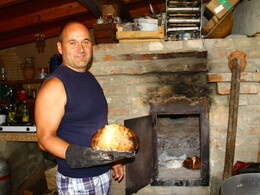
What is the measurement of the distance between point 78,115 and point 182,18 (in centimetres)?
171

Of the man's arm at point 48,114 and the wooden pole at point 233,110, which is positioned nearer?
the man's arm at point 48,114

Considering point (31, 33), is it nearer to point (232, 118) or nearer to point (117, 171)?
point (117, 171)

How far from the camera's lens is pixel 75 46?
61.2 inches

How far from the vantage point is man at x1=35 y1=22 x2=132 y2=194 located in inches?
52.4

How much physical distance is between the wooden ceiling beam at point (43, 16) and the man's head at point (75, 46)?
199 centimetres

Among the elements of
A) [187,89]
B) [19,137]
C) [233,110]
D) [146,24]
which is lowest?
[19,137]

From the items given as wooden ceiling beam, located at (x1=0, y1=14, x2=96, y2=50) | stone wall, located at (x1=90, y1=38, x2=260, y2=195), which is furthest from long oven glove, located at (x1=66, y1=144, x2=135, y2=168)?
wooden ceiling beam, located at (x1=0, y1=14, x2=96, y2=50)

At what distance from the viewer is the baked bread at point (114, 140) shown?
135cm

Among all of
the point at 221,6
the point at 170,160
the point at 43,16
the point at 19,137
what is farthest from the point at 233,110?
the point at 43,16

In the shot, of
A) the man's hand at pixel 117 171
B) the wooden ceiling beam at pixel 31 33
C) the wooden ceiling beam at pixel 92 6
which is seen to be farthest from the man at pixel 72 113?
the wooden ceiling beam at pixel 31 33

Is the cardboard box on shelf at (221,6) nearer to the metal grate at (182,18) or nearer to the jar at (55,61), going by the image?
the metal grate at (182,18)

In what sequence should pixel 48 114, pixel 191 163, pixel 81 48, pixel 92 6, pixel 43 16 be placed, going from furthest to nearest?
pixel 43 16 → pixel 92 6 → pixel 191 163 → pixel 81 48 → pixel 48 114

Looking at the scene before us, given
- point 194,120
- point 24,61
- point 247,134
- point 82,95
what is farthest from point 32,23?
point 247,134

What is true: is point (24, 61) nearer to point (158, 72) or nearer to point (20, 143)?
point (20, 143)
